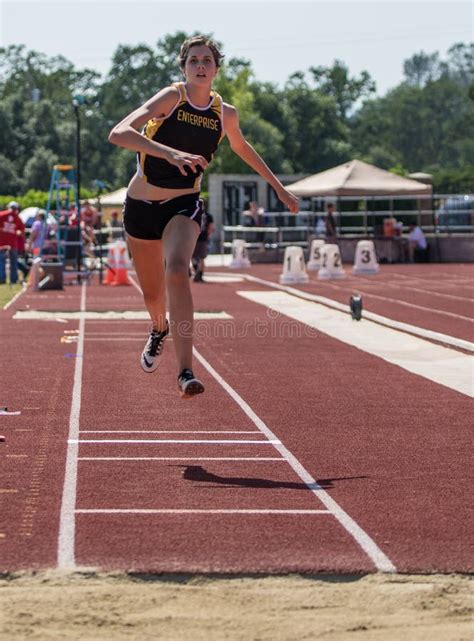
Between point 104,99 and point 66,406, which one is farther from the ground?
point 104,99

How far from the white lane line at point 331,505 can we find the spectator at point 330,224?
31.8m

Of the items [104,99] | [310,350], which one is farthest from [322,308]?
[104,99]

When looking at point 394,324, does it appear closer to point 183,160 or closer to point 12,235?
point 183,160

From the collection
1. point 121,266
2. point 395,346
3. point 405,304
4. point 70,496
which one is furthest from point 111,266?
point 70,496

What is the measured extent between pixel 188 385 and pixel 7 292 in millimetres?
21895

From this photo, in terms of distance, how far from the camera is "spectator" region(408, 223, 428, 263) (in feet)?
145

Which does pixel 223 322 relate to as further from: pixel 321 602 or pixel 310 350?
pixel 321 602

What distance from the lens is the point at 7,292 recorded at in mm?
30172

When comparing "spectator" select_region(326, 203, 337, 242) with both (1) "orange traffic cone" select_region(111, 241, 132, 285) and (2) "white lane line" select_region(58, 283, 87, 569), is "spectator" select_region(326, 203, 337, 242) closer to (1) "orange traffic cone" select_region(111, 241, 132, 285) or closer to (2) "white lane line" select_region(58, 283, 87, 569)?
(1) "orange traffic cone" select_region(111, 241, 132, 285)

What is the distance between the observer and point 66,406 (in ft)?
37.5

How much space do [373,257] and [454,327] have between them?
57.9 ft

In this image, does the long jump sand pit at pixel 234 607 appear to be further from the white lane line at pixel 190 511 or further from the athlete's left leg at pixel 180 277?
the athlete's left leg at pixel 180 277

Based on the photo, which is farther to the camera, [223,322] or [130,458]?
[223,322]

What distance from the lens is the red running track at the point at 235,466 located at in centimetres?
649
